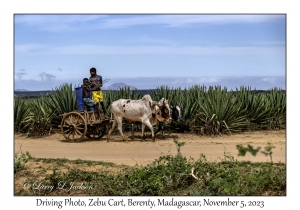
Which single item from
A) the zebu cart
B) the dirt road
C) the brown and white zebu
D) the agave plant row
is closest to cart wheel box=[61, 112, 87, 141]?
the zebu cart

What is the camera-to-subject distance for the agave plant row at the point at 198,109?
678 inches

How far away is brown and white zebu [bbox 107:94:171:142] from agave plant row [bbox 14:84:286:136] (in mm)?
1764

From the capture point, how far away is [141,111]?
15.5 meters

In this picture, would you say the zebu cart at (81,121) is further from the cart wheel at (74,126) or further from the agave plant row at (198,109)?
the agave plant row at (198,109)

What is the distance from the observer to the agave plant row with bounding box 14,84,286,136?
17.2 m

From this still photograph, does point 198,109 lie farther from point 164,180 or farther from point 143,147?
point 164,180

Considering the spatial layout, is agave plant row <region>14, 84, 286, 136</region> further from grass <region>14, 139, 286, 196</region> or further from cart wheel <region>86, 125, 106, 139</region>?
grass <region>14, 139, 286, 196</region>

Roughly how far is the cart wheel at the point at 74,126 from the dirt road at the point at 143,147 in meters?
0.24

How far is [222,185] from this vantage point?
9.28 m

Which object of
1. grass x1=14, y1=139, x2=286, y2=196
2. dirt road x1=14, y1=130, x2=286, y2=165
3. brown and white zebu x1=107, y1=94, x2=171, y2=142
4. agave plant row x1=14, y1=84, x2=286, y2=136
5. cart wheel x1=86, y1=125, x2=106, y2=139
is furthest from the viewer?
agave plant row x1=14, y1=84, x2=286, y2=136

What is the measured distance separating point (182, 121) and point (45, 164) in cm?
686

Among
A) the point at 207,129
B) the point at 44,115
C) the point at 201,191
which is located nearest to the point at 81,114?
the point at 44,115

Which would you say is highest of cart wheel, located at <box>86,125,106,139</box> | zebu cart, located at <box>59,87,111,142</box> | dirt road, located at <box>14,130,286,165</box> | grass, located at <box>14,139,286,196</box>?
zebu cart, located at <box>59,87,111,142</box>

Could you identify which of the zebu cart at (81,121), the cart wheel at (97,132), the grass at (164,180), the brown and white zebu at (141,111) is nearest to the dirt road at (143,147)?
the cart wheel at (97,132)
